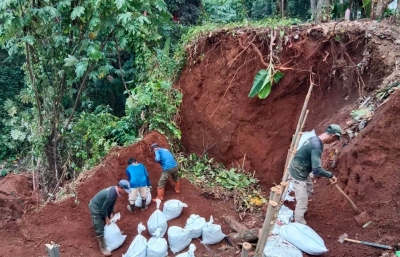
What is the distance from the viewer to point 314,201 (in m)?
5.56

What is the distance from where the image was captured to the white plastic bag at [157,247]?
4699mm

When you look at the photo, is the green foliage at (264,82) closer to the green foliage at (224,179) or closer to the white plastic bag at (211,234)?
the green foliage at (224,179)

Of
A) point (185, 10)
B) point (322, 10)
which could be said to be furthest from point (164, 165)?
point (185, 10)

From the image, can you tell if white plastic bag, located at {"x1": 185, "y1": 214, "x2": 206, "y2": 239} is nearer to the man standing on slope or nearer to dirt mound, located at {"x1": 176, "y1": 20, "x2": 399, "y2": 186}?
the man standing on slope

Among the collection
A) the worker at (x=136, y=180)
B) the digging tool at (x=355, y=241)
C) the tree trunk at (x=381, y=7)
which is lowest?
the digging tool at (x=355, y=241)

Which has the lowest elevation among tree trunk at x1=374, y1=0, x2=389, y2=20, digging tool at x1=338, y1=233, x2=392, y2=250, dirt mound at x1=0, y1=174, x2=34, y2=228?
digging tool at x1=338, y1=233, x2=392, y2=250

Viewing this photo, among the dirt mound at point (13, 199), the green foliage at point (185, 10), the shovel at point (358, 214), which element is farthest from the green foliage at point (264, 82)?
the green foliage at point (185, 10)

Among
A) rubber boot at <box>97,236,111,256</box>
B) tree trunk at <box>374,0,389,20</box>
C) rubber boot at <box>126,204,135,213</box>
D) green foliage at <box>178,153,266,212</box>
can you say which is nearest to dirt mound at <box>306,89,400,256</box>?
green foliage at <box>178,153,266,212</box>

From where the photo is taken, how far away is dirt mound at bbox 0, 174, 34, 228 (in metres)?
5.23

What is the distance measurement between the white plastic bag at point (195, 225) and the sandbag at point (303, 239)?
4.11 ft

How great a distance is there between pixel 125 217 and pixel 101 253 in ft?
2.52

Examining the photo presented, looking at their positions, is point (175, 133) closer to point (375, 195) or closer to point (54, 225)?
point (54, 225)

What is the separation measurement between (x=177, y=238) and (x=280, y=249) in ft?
5.06

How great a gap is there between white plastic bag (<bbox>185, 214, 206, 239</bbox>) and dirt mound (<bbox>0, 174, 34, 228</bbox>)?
271cm
